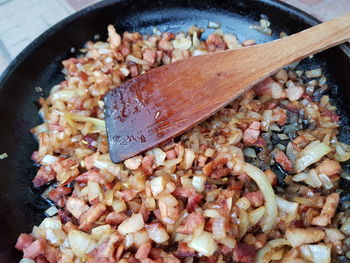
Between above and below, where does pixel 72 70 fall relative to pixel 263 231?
above

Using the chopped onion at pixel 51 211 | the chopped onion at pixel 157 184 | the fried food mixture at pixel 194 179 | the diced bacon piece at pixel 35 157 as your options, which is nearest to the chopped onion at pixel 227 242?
the fried food mixture at pixel 194 179

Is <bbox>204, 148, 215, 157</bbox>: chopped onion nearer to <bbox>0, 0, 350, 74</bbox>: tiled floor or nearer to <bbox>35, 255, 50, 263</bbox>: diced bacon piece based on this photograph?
<bbox>35, 255, 50, 263</bbox>: diced bacon piece

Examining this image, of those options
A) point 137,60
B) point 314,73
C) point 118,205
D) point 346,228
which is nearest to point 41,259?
point 118,205

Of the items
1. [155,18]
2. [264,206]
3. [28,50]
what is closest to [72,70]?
[28,50]

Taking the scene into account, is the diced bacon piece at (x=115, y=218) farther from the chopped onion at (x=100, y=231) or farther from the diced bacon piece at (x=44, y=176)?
the diced bacon piece at (x=44, y=176)

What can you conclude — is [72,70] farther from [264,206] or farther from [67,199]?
[264,206]

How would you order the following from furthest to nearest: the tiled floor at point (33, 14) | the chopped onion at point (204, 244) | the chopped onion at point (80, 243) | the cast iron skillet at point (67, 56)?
1. the tiled floor at point (33, 14)
2. the cast iron skillet at point (67, 56)
3. the chopped onion at point (80, 243)
4. the chopped onion at point (204, 244)
